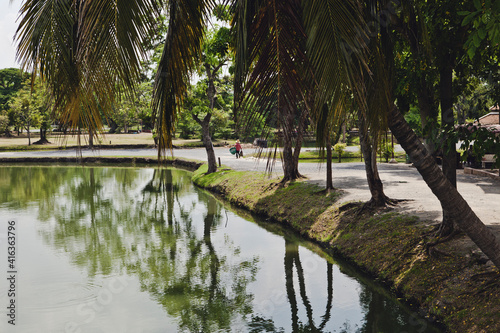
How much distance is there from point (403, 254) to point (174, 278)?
5.19m

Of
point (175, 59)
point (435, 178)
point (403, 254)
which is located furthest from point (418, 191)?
point (175, 59)

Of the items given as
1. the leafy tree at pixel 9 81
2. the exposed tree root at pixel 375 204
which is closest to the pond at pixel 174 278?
the exposed tree root at pixel 375 204

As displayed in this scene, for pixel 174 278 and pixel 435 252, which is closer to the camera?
pixel 435 252

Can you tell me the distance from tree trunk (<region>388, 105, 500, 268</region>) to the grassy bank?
2867mm

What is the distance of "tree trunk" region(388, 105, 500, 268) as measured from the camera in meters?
4.55

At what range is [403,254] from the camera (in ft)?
32.8

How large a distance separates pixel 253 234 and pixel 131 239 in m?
3.84

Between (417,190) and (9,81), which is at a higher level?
(9,81)

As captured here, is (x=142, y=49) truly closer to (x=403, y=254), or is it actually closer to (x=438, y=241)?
(x=438, y=241)

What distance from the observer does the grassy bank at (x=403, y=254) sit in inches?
295

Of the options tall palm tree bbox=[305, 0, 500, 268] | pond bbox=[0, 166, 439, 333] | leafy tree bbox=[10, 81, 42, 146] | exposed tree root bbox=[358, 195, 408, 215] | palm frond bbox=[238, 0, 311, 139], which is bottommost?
pond bbox=[0, 166, 439, 333]

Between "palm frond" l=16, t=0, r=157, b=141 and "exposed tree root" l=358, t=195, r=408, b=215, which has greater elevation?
"palm frond" l=16, t=0, r=157, b=141

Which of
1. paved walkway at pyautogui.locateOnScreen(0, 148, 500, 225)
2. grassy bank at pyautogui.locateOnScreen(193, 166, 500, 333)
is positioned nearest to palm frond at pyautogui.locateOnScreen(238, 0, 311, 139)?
paved walkway at pyautogui.locateOnScreen(0, 148, 500, 225)

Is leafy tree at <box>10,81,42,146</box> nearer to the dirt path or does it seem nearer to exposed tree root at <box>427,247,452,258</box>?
the dirt path
